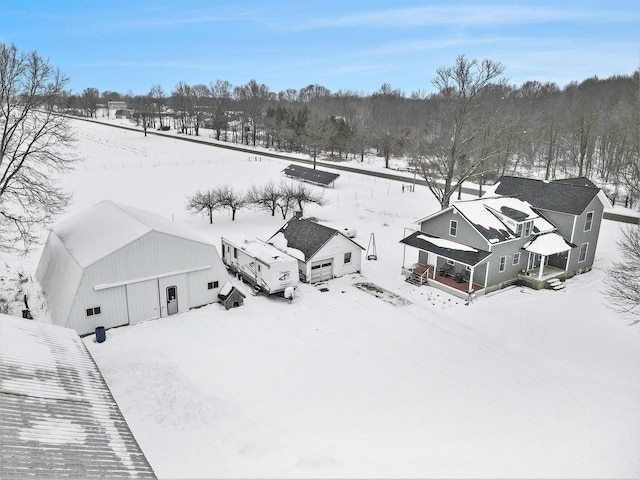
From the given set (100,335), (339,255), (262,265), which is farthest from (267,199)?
(100,335)

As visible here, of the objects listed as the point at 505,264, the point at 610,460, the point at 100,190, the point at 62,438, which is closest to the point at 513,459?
the point at 610,460

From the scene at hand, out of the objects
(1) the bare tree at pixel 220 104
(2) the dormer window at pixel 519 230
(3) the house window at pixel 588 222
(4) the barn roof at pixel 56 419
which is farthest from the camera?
(1) the bare tree at pixel 220 104

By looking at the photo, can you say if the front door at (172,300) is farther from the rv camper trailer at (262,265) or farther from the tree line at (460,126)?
the tree line at (460,126)

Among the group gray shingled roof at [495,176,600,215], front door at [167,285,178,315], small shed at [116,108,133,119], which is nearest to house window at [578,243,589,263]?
gray shingled roof at [495,176,600,215]

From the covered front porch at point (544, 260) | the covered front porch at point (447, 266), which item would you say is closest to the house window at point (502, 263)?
the covered front porch at point (447, 266)

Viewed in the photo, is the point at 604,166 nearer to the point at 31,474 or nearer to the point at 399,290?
the point at 399,290

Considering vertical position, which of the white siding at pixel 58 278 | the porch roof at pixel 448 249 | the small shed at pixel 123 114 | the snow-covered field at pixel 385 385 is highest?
the small shed at pixel 123 114

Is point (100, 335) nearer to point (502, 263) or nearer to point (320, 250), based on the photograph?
point (320, 250)

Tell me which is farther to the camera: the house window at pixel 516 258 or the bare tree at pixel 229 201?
the bare tree at pixel 229 201
